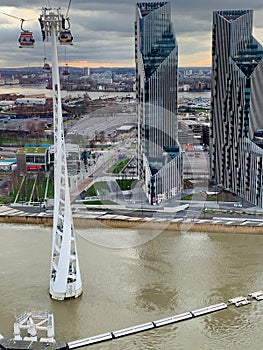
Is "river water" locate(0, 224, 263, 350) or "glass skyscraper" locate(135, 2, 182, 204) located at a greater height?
"glass skyscraper" locate(135, 2, 182, 204)

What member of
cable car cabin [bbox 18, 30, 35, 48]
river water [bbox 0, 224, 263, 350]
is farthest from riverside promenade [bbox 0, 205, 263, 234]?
cable car cabin [bbox 18, 30, 35, 48]

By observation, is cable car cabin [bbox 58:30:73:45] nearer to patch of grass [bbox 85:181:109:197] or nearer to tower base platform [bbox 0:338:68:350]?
tower base platform [bbox 0:338:68:350]

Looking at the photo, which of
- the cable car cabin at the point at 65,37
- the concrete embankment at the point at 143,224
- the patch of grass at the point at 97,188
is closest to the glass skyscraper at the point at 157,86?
the patch of grass at the point at 97,188

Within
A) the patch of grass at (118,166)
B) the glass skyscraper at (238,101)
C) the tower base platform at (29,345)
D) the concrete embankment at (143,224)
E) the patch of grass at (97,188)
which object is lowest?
the tower base platform at (29,345)

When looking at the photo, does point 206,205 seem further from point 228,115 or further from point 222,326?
point 222,326

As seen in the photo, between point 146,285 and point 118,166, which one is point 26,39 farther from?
point 118,166

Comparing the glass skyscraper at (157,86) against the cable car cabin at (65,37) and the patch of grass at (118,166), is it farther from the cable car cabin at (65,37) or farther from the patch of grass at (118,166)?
the cable car cabin at (65,37)

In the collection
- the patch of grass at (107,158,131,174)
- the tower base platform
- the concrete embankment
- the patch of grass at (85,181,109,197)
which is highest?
the patch of grass at (107,158,131,174)
